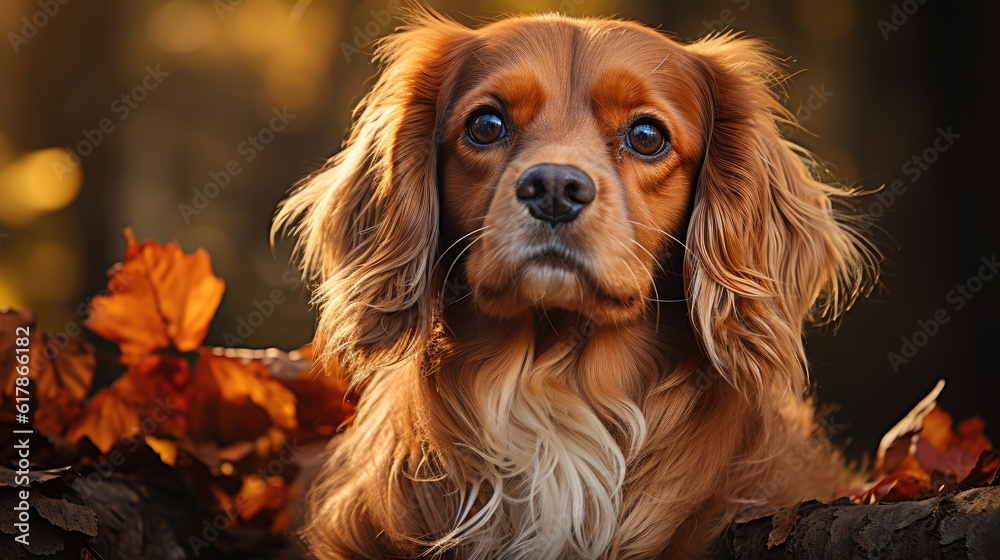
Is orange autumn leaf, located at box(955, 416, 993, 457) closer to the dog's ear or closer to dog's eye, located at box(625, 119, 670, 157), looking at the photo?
dog's eye, located at box(625, 119, 670, 157)

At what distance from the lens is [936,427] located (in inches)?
116

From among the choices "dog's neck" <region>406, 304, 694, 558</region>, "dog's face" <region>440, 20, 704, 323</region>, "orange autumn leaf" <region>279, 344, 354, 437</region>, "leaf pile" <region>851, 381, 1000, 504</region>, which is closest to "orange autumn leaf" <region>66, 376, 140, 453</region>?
"orange autumn leaf" <region>279, 344, 354, 437</region>

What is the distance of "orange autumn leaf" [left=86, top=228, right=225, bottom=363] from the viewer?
2.85 metres

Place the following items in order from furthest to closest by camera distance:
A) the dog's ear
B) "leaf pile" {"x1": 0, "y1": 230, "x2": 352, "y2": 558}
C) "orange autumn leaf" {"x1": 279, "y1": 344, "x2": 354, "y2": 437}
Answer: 1. "orange autumn leaf" {"x1": 279, "y1": 344, "x2": 354, "y2": 437}
2. "leaf pile" {"x1": 0, "y1": 230, "x2": 352, "y2": 558}
3. the dog's ear

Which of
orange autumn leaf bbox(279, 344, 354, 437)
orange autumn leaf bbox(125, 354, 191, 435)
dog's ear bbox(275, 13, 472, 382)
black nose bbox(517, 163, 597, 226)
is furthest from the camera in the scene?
orange autumn leaf bbox(279, 344, 354, 437)

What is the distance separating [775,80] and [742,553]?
4.44 ft

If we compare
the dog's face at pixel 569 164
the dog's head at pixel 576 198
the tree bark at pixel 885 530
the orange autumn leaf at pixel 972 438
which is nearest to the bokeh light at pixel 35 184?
the dog's head at pixel 576 198

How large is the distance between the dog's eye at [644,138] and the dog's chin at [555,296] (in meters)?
0.36

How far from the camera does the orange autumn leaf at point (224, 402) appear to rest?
2938mm

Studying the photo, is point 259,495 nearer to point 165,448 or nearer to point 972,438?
point 165,448

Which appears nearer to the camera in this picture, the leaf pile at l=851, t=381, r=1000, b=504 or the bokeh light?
the leaf pile at l=851, t=381, r=1000, b=504

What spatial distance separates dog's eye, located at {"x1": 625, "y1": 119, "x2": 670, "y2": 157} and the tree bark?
881mm

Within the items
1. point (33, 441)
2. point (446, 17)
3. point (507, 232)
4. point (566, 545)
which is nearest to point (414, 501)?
point (566, 545)

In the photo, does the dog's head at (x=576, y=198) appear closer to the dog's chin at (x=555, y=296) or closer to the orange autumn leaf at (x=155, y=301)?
the dog's chin at (x=555, y=296)
